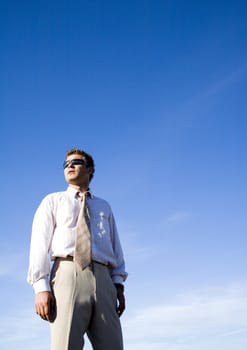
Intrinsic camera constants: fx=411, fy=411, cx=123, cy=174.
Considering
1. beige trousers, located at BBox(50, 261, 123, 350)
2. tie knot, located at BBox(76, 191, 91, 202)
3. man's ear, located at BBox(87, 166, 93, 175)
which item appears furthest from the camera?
man's ear, located at BBox(87, 166, 93, 175)

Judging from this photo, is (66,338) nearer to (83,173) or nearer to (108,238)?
(108,238)

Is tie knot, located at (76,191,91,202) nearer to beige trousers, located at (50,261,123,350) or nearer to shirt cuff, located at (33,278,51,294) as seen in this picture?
beige trousers, located at (50,261,123,350)

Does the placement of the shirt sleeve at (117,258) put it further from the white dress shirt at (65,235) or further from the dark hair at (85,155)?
the dark hair at (85,155)

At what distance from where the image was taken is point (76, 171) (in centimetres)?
514

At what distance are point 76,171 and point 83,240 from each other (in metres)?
1.04

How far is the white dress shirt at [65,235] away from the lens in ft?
14.2

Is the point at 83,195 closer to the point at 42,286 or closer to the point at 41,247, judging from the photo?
the point at 41,247

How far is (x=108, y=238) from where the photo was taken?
478cm

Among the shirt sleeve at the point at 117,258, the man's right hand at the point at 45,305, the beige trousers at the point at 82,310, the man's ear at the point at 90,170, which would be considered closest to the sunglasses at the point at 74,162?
the man's ear at the point at 90,170

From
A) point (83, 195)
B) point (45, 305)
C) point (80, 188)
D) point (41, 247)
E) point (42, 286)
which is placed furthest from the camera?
point (80, 188)

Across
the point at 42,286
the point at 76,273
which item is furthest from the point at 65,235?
the point at 42,286

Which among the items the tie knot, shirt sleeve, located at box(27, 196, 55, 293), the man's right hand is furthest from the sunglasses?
the man's right hand

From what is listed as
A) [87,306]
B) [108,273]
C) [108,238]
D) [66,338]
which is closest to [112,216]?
[108,238]

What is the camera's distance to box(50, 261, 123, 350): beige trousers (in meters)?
4.05
